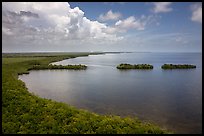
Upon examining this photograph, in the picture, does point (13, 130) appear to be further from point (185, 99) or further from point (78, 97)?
point (185, 99)

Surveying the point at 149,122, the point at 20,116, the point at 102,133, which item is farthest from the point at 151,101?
the point at 20,116

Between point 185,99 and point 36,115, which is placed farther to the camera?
point 185,99

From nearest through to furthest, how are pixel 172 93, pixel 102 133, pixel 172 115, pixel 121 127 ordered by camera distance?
pixel 102 133
pixel 121 127
pixel 172 115
pixel 172 93

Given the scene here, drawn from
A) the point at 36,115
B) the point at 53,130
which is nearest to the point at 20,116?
the point at 36,115

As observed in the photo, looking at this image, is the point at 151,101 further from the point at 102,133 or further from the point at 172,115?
the point at 102,133

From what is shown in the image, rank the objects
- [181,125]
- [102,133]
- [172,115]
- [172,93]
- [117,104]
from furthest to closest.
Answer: [172,93] → [117,104] → [172,115] → [181,125] → [102,133]

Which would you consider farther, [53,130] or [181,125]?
[181,125]

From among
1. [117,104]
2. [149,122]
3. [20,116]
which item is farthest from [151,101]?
[20,116]

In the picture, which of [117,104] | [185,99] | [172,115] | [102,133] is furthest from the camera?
[185,99]

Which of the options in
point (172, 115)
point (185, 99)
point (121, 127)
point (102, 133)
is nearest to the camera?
point (102, 133)
